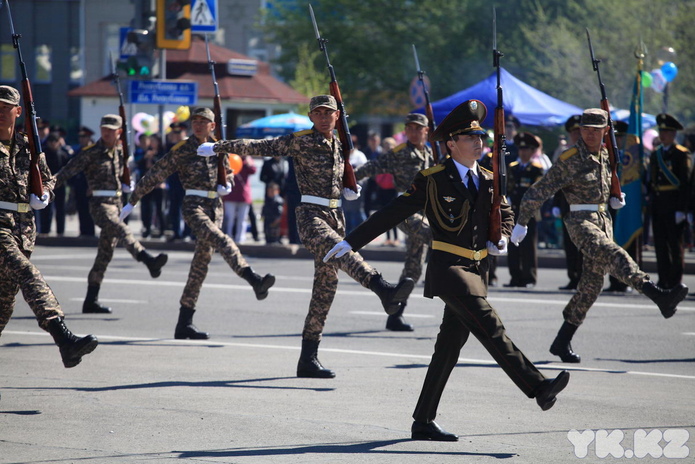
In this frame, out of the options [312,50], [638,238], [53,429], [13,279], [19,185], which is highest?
[19,185]

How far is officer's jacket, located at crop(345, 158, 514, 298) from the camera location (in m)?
6.63

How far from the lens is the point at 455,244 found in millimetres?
6684

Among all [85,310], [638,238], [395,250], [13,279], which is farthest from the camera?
[395,250]

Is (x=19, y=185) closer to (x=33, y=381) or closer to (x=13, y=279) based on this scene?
(x=13, y=279)

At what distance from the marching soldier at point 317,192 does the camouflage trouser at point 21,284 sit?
1.73 metres

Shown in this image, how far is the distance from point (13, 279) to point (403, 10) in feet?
140

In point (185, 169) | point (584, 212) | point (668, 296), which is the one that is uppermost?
point (584, 212)

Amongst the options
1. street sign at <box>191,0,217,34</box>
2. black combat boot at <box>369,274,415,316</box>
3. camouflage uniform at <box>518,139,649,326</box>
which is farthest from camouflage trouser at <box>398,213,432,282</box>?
street sign at <box>191,0,217,34</box>

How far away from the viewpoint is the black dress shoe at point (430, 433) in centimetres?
653

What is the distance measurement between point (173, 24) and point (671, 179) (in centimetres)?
841

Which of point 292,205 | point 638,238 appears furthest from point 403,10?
point 638,238

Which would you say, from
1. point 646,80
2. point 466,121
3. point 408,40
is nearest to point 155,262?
point 466,121

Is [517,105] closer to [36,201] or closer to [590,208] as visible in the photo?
[590,208]

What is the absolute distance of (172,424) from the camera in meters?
6.89
